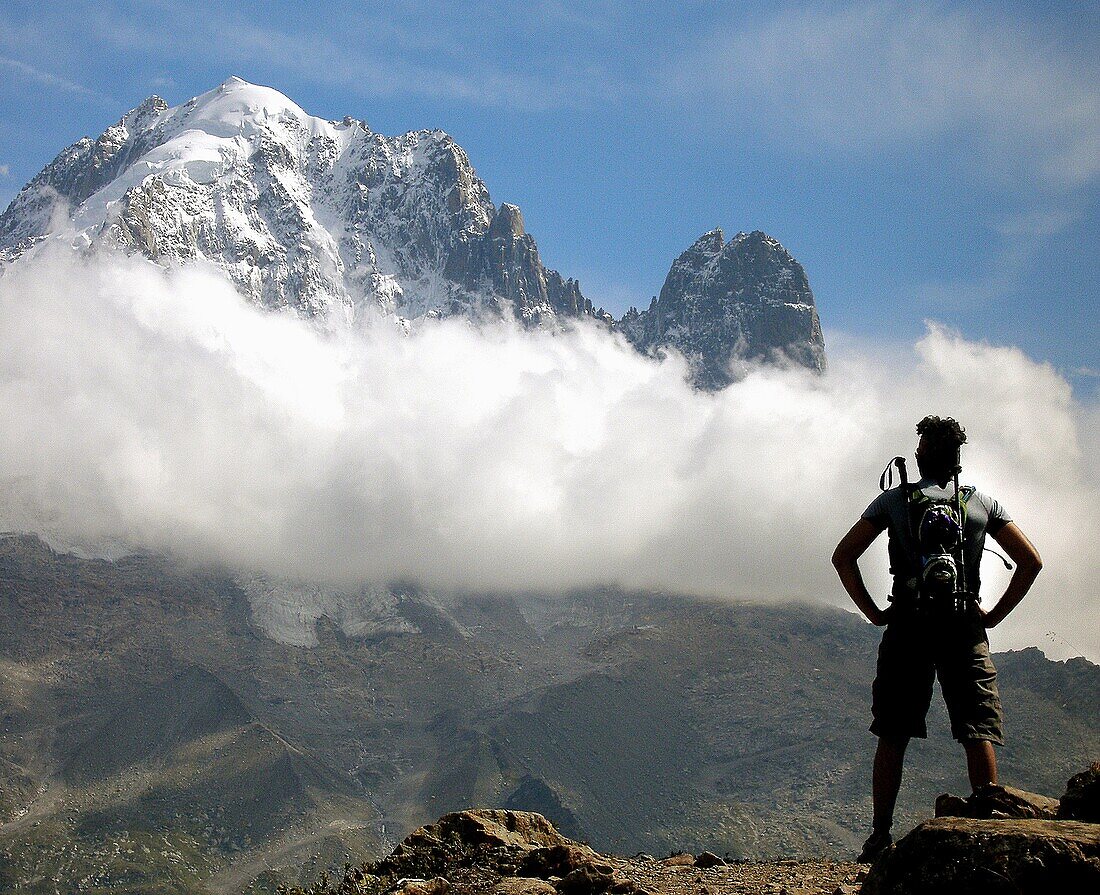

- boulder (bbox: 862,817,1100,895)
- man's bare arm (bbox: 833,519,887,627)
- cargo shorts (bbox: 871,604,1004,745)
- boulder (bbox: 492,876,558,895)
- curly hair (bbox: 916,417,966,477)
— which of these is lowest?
boulder (bbox: 492,876,558,895)

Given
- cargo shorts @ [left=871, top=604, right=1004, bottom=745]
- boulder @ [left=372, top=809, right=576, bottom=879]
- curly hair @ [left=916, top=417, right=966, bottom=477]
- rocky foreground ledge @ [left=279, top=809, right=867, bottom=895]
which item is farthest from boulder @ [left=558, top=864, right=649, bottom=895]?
curly hair @ [left=916, top=417, right=966, bottom=477]

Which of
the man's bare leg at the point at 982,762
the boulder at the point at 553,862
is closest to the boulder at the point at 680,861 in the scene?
the boulder at the point at 553,862

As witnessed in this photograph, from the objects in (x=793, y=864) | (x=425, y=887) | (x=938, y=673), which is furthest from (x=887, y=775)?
(x=793, y=864)

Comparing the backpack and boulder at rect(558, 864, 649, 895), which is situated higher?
the backpack

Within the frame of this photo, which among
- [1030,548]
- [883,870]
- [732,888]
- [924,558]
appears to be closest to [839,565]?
[924,558]

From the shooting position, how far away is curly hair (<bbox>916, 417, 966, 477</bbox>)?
1081 centimetres

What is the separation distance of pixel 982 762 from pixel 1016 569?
75.3 inches

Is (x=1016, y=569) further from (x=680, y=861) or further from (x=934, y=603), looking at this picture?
(x=680, y=861)

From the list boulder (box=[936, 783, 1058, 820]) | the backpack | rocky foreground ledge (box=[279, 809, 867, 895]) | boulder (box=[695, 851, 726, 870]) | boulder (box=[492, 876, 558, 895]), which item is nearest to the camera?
boulder (box=[936, 783, 1058, 820])

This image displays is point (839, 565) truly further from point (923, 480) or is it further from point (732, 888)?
point (732, 888)

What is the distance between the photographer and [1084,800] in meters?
9.54

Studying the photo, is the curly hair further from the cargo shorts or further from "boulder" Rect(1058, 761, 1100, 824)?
"boulder" Rect(1058, 761, 1100, 824)

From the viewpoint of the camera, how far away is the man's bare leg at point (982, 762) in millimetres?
10422

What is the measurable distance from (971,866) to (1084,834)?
2.91ft
